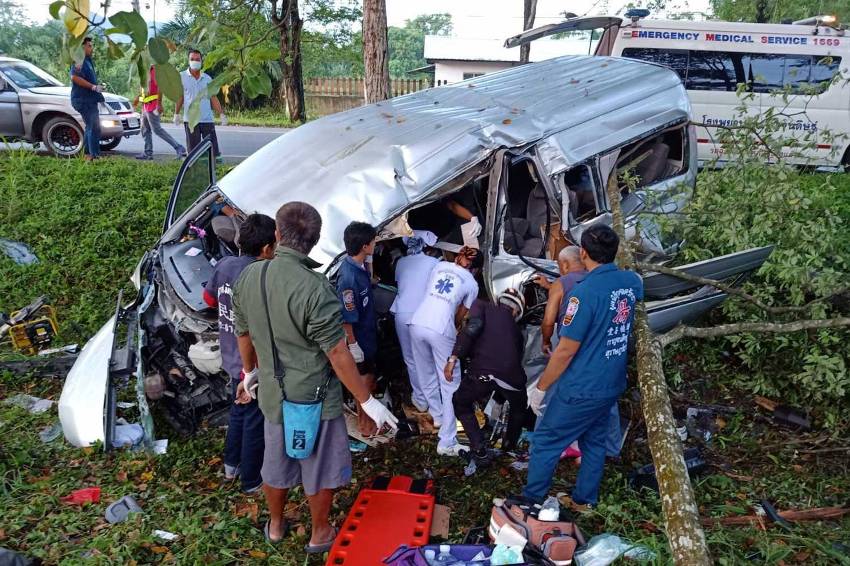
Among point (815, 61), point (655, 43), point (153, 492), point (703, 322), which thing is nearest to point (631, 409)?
point (703, 322)

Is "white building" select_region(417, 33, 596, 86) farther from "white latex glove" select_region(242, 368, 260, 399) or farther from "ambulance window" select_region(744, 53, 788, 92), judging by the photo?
"white latex glove" select_region(242, 368, 260, 399)

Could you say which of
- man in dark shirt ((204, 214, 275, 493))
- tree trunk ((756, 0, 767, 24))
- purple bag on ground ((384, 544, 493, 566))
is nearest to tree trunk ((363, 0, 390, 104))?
man in dark shirt ((204, 214, 275, 493))

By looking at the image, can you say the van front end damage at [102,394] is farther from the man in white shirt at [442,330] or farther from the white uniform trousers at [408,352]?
the man in white shirt at [442,330]

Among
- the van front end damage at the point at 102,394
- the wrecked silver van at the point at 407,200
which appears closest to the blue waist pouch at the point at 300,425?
the wrecked silver van at the point at 407,200

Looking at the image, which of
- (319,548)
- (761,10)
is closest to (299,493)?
→ (319,548)

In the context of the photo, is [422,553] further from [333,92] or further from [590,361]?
[333,92]

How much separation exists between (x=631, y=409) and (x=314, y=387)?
8.26 ft

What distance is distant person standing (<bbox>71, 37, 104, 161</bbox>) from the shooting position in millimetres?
8484

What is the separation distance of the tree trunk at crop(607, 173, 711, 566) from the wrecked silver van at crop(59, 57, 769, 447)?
97 centimetres

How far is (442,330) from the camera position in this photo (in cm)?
412

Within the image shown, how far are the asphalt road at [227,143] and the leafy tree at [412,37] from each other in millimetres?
24530

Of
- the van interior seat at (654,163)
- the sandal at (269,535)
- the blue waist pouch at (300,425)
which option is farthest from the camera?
the van interior seat at (654,163)

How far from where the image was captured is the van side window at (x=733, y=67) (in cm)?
946

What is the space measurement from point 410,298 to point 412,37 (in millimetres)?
48744
